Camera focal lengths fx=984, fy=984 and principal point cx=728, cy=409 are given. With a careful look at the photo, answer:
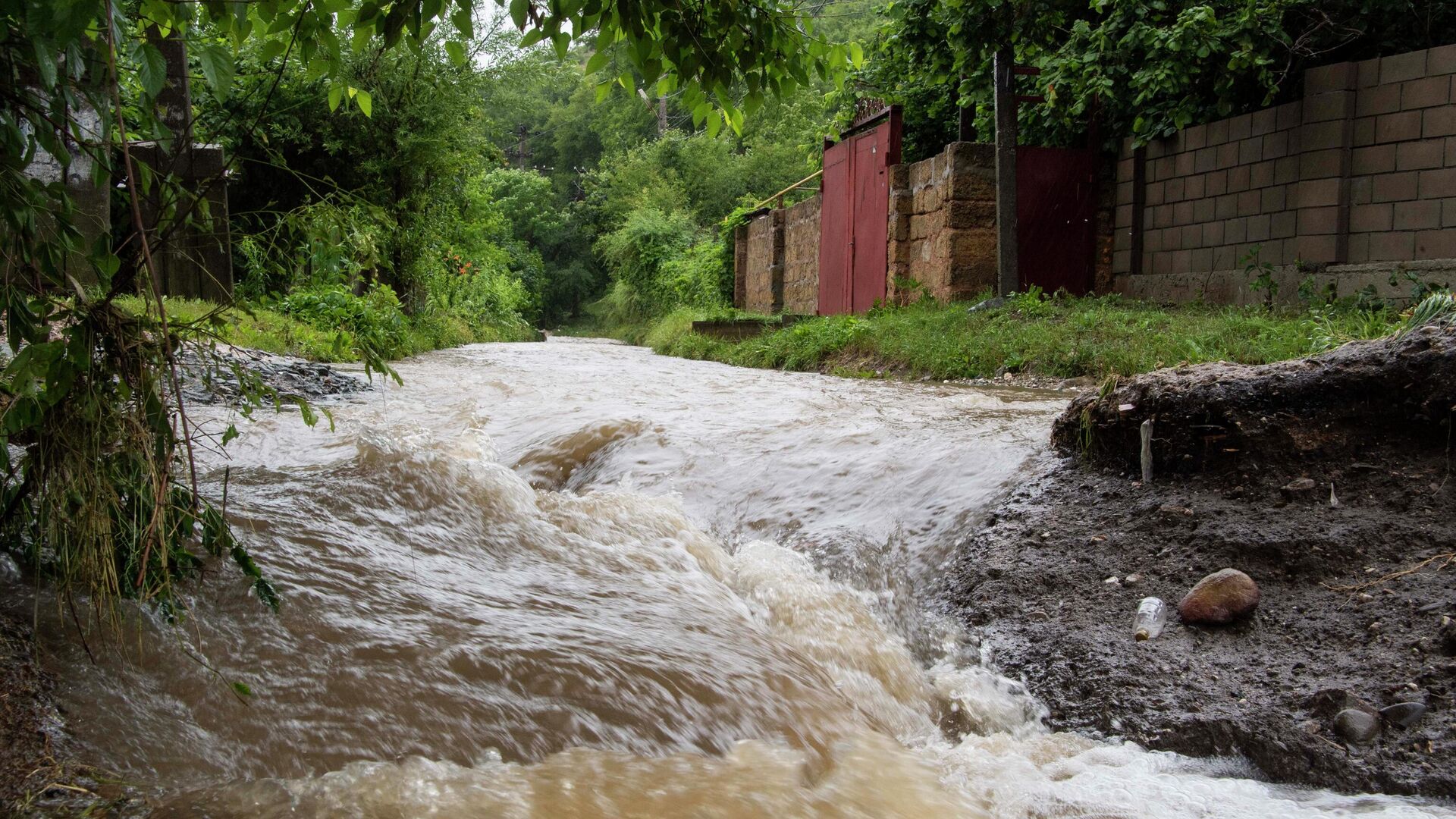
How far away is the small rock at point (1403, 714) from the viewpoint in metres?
2.06

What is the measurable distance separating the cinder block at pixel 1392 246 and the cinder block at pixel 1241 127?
163cm

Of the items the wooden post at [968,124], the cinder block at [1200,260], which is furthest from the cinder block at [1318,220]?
the wooden post at [968,124]

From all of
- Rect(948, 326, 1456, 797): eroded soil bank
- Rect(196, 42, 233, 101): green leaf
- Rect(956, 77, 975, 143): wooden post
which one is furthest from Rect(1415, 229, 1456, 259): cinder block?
Rect(196, 42, 233, 101): green leaf

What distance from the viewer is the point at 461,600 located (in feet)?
8.57

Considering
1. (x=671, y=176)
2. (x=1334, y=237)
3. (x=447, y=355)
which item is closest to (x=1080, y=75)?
(x=1334, y=237)

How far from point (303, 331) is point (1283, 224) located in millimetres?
8557

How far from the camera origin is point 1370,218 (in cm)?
804

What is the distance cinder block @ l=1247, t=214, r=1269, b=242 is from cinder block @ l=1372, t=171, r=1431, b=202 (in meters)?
1.01

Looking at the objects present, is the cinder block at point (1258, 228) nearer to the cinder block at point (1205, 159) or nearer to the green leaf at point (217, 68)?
the cinder block at point (1205, 159)

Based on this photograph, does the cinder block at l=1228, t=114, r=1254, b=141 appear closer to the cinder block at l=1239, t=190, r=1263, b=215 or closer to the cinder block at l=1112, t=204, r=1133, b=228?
the cinder block at l=1239, t=190, r=1263, b=215

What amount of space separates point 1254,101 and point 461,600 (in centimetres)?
972

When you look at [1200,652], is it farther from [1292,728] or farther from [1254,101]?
[1254,101]

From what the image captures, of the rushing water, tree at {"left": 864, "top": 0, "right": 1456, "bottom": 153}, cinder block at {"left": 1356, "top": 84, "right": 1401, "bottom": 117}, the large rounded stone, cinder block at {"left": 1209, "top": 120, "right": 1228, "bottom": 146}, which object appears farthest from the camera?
cinder block at {"left": 1209, "top": 120, "right": 1228, "bottom": 146}

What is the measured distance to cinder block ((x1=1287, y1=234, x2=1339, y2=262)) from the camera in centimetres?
827
